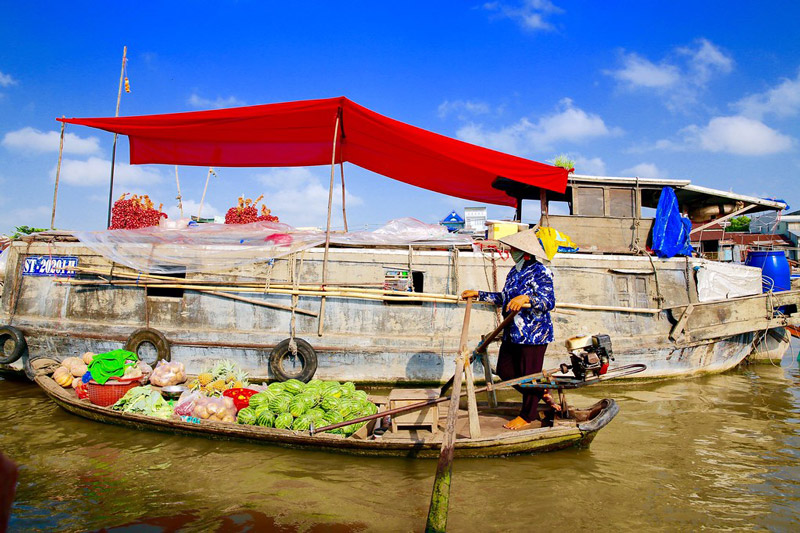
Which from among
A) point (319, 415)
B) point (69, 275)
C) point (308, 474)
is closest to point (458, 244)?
point (319, 415)

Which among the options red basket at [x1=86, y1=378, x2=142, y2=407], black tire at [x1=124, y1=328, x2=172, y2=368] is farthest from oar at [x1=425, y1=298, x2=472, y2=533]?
black tire at [x1=124, y1=328, x2=172, y2=368]

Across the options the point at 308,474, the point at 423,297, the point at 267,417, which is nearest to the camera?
the point at 308,474

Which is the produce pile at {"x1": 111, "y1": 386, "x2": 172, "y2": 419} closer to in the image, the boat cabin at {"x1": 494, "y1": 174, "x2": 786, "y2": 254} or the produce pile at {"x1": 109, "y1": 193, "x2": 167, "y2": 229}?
the produce pile at {"x1": 109, "y1": 193, "x2": 167, "y2": 229}

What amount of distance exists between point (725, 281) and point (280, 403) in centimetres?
904

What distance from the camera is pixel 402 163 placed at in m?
9.72

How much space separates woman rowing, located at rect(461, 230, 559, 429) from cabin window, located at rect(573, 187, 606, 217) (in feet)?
15.5

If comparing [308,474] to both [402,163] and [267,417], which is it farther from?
[402,163]

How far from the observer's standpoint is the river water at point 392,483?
3.94 m

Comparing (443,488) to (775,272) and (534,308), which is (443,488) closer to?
(534,308)

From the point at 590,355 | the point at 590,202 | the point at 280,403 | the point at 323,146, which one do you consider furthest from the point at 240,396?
the point at 590,202

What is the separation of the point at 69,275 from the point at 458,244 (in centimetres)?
732

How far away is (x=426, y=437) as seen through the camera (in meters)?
5.16

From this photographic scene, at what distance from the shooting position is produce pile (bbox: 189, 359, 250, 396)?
6629 millimetres

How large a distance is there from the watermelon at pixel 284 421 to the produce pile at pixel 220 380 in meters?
1.37
